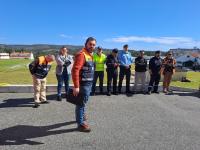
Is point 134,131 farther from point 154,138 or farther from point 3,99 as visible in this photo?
point 3,99

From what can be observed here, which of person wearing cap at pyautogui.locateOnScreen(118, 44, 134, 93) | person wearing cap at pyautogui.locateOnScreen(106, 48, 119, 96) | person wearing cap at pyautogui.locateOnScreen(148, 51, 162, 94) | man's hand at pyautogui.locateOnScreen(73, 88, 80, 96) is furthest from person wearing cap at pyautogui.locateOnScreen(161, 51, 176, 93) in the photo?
man's hand at pyautogui.locateOnScreen(73, 88, 80, 96)

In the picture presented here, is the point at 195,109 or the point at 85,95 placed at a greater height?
the point at 85,95

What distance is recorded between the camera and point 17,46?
162750 millimetres

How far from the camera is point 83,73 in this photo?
6.80 metres

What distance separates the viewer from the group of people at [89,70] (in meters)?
6.79

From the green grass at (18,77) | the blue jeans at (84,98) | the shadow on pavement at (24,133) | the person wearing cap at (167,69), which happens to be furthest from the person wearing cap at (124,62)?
the blue jeans at (84,98)

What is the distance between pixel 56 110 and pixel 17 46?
523 ft

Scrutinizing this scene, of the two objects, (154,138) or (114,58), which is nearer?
(154,138)

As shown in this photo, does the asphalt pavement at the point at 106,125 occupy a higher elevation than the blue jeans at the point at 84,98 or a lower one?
lower

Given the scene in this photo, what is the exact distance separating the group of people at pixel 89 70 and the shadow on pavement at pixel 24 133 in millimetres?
648

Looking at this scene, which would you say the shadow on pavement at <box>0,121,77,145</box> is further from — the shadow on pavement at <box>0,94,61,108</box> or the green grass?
the green grass

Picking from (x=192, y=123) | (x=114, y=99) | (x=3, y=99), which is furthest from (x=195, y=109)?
(x=3, y=99)

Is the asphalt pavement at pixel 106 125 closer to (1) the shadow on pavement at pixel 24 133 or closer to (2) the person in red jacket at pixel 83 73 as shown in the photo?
(1) the shadow on pavement at pixel 24 133

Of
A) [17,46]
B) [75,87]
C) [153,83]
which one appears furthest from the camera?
[17,46]
